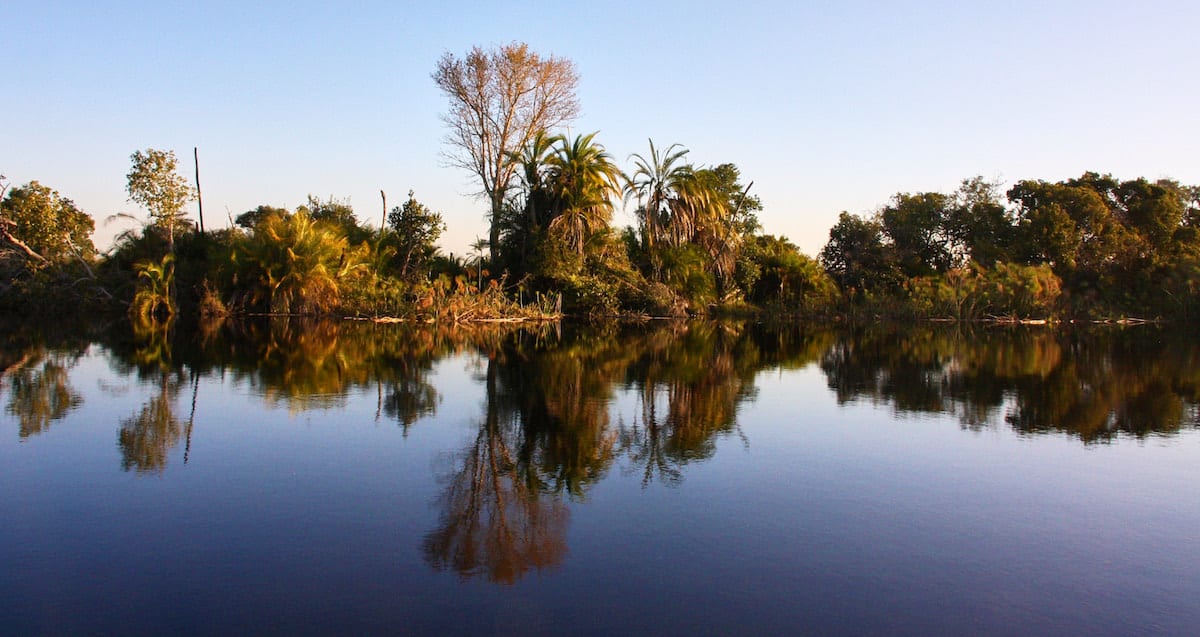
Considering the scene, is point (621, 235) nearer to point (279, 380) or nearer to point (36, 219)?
point (36, 219)

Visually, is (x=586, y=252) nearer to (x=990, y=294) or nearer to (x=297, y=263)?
(x=297, y=263)

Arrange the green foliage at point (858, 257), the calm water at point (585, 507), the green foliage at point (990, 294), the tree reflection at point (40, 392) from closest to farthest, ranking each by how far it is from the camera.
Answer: the calm water at point (585, 507)
the tree reflection at point (40, 392)
the green foliage at point (990, 294)
the green foliage at point (858, 257)

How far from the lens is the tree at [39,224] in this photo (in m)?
30.1

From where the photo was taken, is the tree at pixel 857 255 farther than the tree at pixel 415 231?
Yes

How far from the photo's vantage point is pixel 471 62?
114 ft

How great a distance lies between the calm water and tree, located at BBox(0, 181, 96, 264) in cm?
2109

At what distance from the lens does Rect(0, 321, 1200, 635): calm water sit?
4.08m

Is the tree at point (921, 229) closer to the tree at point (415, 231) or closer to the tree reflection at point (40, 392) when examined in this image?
the tree at point (415, 231)

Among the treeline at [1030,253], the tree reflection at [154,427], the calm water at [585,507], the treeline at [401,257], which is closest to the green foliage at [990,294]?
the treeline at [1030,253]

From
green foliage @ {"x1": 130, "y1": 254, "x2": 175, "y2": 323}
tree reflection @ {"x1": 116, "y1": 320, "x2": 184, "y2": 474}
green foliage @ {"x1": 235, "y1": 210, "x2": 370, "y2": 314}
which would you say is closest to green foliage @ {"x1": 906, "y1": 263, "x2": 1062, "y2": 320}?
green foliage @ {"x1": 235, "y1": 210, "x2": 370, "y2": 314}

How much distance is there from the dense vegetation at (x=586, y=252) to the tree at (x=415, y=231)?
0.06 meters

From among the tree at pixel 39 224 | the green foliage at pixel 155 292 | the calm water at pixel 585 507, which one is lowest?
the calm water at pixel 585 507

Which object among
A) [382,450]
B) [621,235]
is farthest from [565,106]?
[382,450]

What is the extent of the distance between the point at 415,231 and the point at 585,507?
2749 centimetres
